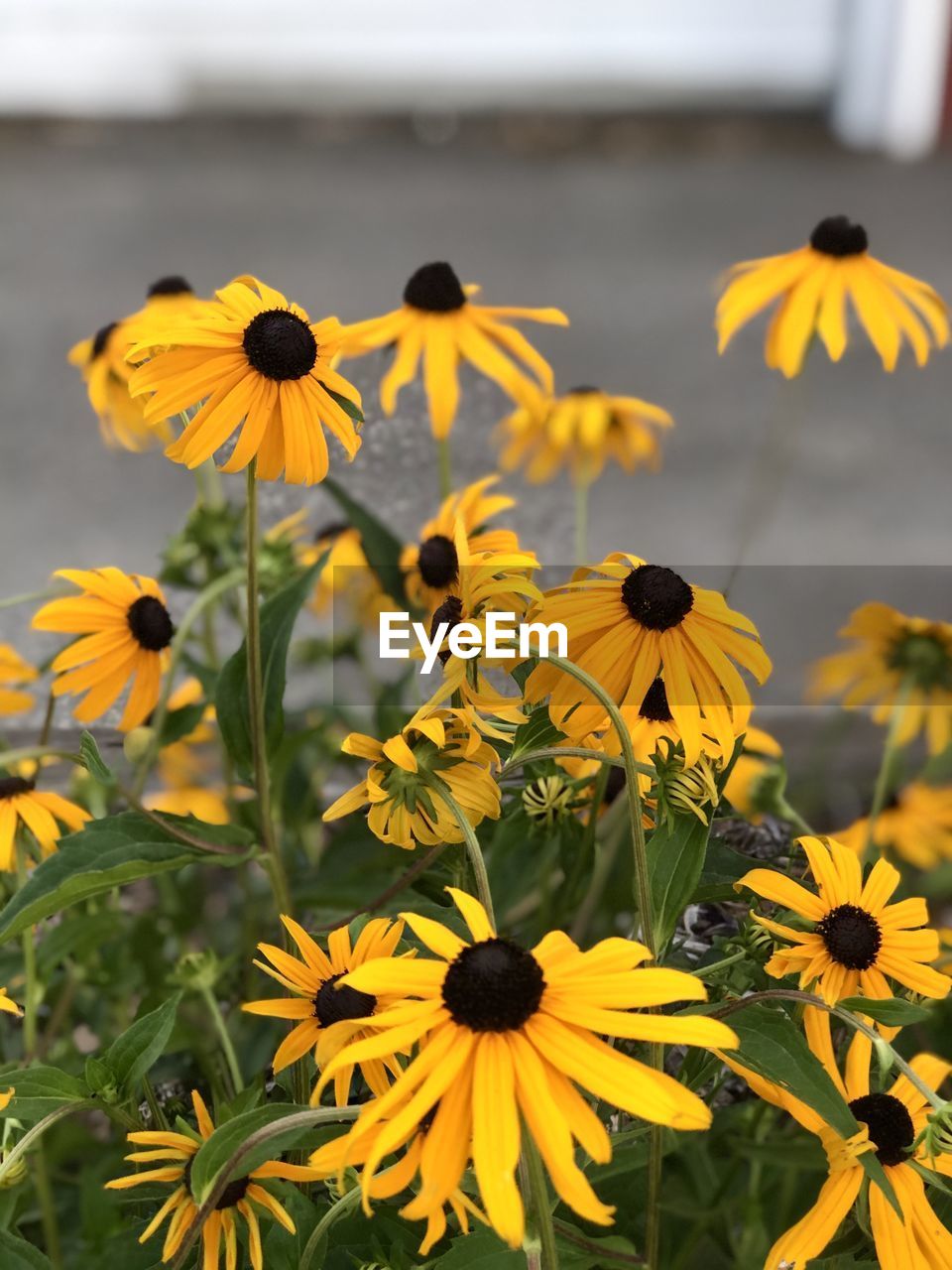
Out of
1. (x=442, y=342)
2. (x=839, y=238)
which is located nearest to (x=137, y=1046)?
(x=442, y=342)

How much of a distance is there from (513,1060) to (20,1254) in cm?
19

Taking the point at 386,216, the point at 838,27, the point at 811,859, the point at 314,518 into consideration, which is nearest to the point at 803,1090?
the point at 811,859

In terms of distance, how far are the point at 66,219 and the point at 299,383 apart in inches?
128

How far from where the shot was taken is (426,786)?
40 cm

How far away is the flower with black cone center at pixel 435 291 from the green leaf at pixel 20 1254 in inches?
17.0

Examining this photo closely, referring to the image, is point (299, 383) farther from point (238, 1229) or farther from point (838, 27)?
point (838, 27)

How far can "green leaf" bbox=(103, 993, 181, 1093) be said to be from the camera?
0.42 meters

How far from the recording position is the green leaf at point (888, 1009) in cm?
38

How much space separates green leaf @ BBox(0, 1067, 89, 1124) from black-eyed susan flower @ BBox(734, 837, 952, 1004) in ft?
0.67

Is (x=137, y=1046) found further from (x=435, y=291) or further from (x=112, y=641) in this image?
(x=435, y=291)

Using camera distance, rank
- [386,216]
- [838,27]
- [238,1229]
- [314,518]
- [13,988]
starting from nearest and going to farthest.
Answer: [238,1229] < [13,988] < [314,518] < [386,216] < [838,27]

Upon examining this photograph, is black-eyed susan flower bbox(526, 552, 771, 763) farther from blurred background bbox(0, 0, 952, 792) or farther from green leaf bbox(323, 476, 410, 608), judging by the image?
blurred background bbox(0, 0, 952, 792)

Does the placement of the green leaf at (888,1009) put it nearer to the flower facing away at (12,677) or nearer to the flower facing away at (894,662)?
the flower facing away at (894,662)

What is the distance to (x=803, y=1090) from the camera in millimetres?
379
